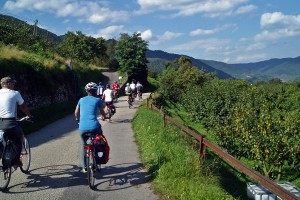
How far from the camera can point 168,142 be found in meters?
10.6

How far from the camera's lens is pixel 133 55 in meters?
61.8

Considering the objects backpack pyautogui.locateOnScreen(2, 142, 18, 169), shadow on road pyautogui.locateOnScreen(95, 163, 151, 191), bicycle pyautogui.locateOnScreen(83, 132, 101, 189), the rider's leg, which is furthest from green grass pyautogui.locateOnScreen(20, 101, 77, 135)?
bicycle pyautogui.locateOnScreen(83, 132, 101, 189)

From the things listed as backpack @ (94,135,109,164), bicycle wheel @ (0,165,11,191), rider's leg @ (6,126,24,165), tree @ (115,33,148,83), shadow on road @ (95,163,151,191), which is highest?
tree @ (115,33,148,83)

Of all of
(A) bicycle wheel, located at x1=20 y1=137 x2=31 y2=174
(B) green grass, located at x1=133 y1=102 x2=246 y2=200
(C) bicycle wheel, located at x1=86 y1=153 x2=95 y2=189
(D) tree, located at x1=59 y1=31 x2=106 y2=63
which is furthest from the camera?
(D) tree, located at x1=59 y1=31 x2=106 y2=63

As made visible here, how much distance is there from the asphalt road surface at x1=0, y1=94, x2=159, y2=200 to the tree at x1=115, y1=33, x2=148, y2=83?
49391mm

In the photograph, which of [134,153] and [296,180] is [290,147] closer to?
[296,180]

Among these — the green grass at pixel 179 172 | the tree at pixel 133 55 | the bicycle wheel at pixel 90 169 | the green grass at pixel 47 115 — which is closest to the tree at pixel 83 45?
the tree at pixel 133 55

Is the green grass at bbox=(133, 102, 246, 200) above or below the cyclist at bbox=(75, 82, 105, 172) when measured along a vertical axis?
below

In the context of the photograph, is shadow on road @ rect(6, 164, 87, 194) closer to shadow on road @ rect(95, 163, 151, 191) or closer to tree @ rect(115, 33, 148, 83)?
shadow on road @ rect(95, 163, 151, 191)

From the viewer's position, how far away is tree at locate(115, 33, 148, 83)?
61.0 meters

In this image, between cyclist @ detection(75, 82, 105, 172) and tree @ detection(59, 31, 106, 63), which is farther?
tree @ detection(59, 31, 106, 63)

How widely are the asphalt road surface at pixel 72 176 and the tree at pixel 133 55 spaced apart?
49.4 m

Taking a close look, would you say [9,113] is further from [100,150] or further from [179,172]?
[179,172]

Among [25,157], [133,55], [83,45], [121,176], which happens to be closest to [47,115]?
[25,157]
